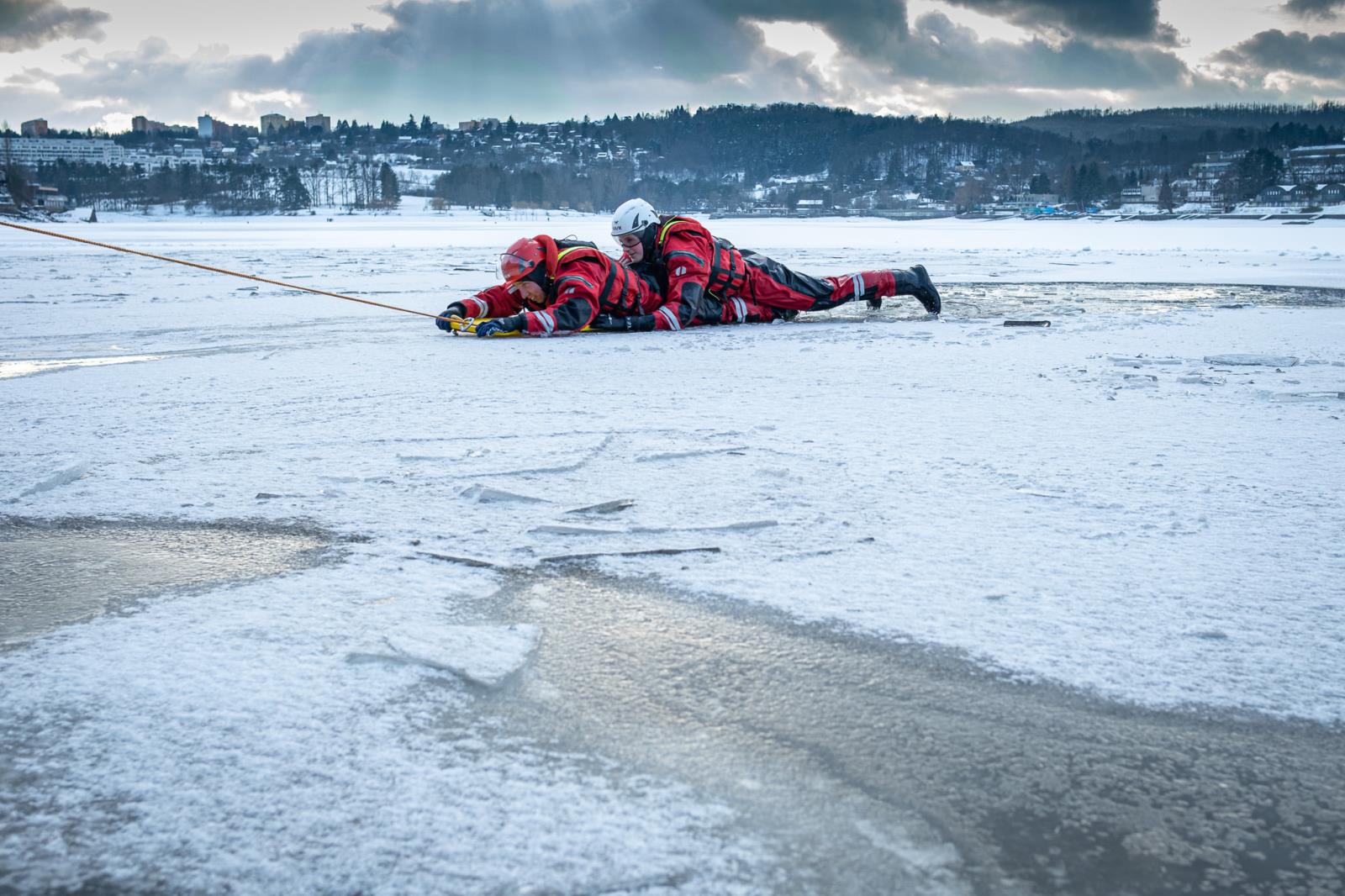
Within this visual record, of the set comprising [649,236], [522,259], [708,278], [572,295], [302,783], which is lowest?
[302,783]

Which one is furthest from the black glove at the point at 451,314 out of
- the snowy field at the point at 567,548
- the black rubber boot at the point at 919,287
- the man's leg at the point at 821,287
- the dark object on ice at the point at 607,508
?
the dark object on ice at the point at 607,508

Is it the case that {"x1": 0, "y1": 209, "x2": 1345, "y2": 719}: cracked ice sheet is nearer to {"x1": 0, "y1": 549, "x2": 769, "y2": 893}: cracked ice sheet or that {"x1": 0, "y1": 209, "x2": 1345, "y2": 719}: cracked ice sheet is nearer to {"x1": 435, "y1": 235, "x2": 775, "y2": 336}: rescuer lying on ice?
{"x1": 435, "y1": 235, "x2": 775, "y2": 336}: rescuer lying on ice

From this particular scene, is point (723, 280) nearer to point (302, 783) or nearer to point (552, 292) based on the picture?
point (552, 292)

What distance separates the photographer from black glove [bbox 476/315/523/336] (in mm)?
7410

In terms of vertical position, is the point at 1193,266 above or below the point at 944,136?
below

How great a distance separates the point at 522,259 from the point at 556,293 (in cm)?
41

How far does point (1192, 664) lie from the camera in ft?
6.64

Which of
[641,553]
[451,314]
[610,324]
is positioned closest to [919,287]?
[610,324]

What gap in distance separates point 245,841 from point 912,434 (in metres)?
3.07

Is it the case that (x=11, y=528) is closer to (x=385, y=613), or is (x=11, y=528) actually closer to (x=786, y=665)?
(x=385, y=613)

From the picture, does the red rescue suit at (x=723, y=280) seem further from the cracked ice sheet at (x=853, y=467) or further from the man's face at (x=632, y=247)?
the cracked ice sheet at (x=853, y=467)

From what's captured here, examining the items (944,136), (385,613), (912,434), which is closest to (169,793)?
(385,613)

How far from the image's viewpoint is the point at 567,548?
274 cm

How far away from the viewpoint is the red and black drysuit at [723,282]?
7859 millimetres
